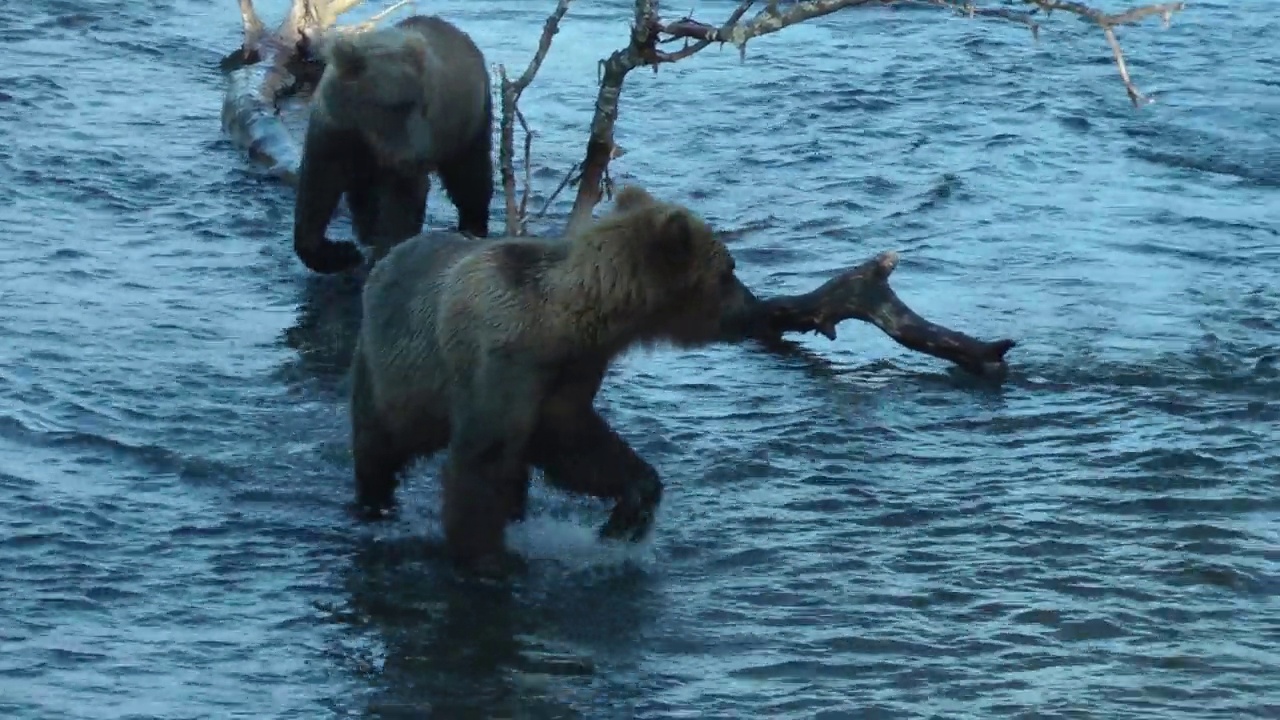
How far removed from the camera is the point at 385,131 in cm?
977

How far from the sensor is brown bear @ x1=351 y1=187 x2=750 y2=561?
662cm

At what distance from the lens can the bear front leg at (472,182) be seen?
10578 mm

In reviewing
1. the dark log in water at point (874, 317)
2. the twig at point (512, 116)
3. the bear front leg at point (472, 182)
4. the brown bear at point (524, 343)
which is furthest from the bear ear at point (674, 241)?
the bear front leg at point (472, 182)

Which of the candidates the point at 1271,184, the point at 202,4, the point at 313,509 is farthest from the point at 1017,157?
the point at 202,4

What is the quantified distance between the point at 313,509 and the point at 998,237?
16.7 feet

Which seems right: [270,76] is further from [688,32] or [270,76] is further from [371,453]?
[371,453]

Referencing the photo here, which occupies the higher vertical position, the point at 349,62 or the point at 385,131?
the point at 349,62

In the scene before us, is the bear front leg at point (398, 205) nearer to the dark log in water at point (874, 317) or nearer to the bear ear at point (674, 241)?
the dark log in water at point (874, 317)

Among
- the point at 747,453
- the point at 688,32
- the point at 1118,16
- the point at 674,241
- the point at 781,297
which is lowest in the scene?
the point at 747,453

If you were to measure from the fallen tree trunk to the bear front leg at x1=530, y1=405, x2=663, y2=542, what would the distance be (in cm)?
56


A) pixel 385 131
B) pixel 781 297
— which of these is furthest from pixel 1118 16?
pixel 385 131

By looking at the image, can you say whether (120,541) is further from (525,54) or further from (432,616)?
(525,54)

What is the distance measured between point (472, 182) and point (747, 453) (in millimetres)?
3025

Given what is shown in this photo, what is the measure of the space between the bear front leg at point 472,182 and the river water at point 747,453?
2.20 feet
